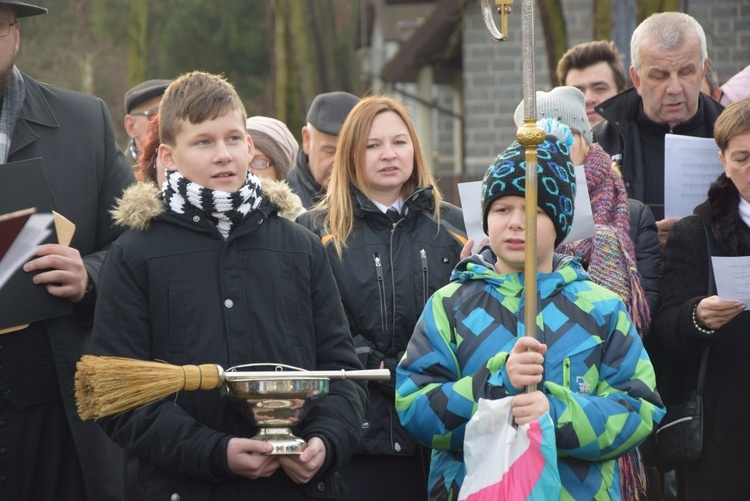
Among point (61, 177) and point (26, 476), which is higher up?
point (61, 177)

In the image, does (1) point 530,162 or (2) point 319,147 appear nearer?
(1) point 530,162

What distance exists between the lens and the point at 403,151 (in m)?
5.53

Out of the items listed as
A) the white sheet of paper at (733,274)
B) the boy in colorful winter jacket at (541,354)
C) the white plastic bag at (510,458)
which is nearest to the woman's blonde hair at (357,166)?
the boy in colorful winter jacket at (541,354)

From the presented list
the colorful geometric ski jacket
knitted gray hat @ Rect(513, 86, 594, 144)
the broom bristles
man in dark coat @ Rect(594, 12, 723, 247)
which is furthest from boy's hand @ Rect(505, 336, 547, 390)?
man in dark coat @ Rect(594, 12, 723, 247)

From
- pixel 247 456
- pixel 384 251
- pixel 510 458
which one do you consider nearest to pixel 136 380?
pixel 247 456

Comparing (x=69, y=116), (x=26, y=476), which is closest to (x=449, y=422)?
(x=26, y=476)

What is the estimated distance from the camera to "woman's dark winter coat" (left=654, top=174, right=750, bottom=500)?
16.5ft

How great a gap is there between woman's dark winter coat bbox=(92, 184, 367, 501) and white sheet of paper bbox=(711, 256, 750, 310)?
1541mm

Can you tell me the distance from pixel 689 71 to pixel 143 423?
330 cm

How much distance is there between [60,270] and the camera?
440 centimetres

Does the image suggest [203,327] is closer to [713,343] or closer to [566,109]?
[566,109]

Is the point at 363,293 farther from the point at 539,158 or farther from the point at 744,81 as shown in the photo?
the point at 744,81

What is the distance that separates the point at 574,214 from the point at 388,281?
0.83 metres

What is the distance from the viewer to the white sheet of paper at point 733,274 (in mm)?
4816
